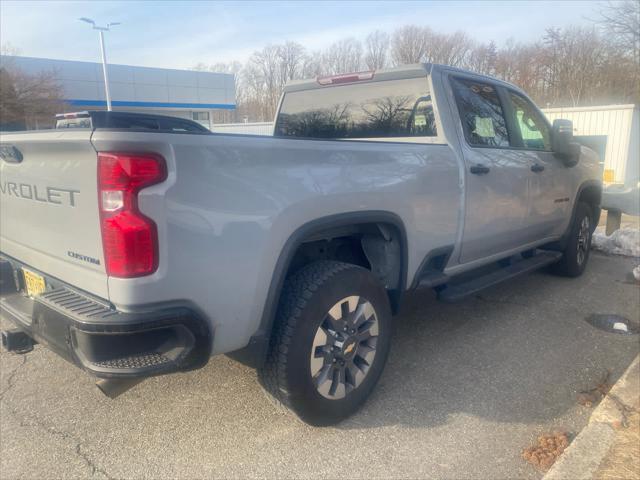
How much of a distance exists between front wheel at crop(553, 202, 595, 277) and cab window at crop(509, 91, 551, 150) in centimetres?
113

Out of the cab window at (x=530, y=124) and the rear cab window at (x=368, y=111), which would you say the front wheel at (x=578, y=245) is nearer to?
the cab window at (x=530, y=124)

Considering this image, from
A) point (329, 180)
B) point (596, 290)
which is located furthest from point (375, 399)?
point (596, 290)

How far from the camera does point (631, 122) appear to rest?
15812 millimetres

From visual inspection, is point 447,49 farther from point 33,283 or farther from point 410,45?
point 33,283

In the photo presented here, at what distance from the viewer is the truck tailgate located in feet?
6.80

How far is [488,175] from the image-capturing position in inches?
148

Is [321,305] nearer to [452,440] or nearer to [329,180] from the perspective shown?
[329,180]

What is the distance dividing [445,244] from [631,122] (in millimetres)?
15698

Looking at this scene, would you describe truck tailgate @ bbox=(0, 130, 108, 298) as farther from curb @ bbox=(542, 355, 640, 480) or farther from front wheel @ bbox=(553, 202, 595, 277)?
front wheel @ bbox=(553, 202, 595, 277)

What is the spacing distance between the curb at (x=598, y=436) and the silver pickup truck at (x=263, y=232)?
1.08m

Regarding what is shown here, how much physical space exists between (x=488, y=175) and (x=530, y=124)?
1.34 m

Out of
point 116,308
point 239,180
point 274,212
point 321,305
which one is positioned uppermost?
point 239,180

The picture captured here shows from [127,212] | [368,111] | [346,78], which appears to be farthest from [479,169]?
[127,212]

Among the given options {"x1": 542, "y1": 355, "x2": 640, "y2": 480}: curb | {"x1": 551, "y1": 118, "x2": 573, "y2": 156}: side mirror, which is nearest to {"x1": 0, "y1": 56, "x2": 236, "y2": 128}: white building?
{"x1": 551, "y1": 118, "x2": 573, "y2": 156}: side mirror
